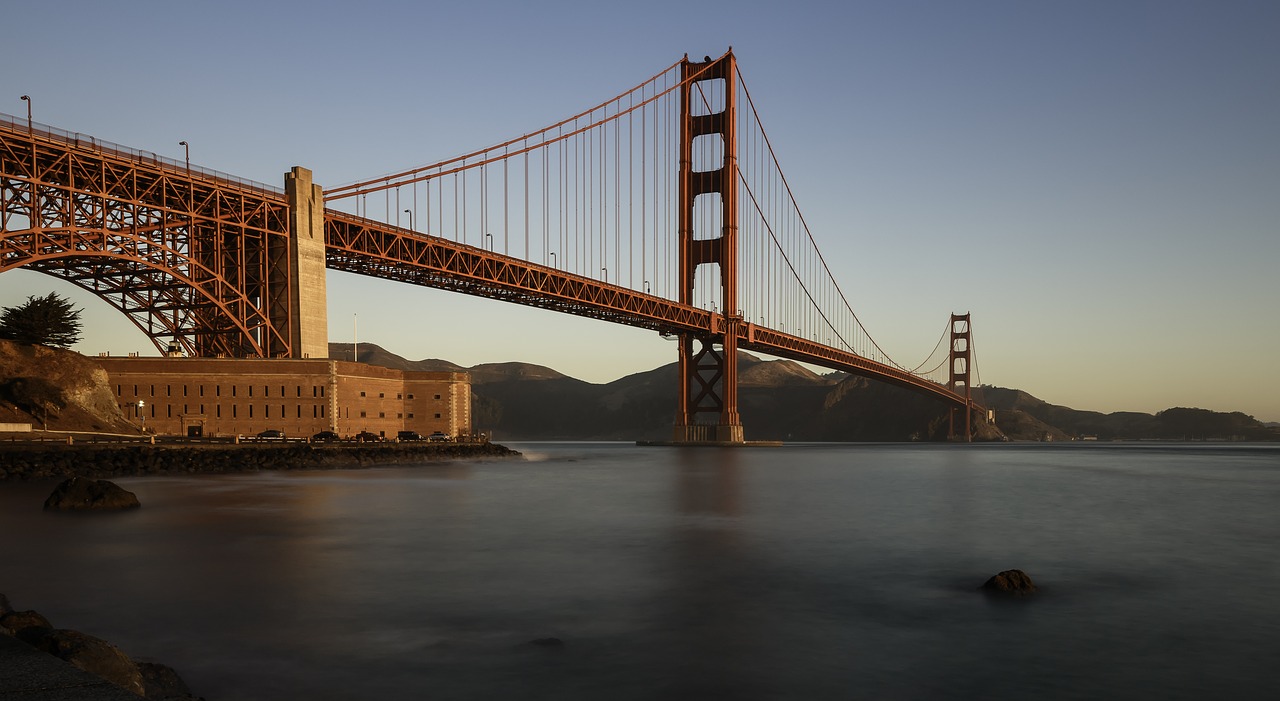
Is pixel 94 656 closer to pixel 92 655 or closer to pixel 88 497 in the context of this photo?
pixel 92 655

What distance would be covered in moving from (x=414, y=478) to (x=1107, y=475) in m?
41.2

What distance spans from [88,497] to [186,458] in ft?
63.7

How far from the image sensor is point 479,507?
98.1 feet

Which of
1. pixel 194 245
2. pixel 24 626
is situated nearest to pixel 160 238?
pixel 194 245

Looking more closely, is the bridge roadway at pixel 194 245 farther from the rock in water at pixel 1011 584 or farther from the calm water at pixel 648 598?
the rock in water at pixel 1011 584

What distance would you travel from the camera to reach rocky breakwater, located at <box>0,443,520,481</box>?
36594 millimetres

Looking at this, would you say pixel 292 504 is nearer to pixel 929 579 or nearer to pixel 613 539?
pixel 613 539

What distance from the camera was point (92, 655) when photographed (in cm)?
730

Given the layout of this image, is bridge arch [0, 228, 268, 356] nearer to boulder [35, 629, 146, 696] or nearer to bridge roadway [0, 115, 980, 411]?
bridge roadway [0, 115, 980, 411]

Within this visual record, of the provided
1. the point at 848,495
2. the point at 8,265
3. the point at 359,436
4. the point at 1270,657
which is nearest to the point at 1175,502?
the point at 848,495

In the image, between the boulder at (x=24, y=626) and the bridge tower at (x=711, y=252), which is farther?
the bridge tower at (x=711, y=252)

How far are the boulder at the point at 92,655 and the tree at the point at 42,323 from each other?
55476 millimetres

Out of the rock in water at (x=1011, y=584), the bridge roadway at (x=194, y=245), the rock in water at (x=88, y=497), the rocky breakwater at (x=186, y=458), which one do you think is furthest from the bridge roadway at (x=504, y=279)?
the rock in water at (x=1011, y=584)

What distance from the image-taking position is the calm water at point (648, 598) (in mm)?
10156
